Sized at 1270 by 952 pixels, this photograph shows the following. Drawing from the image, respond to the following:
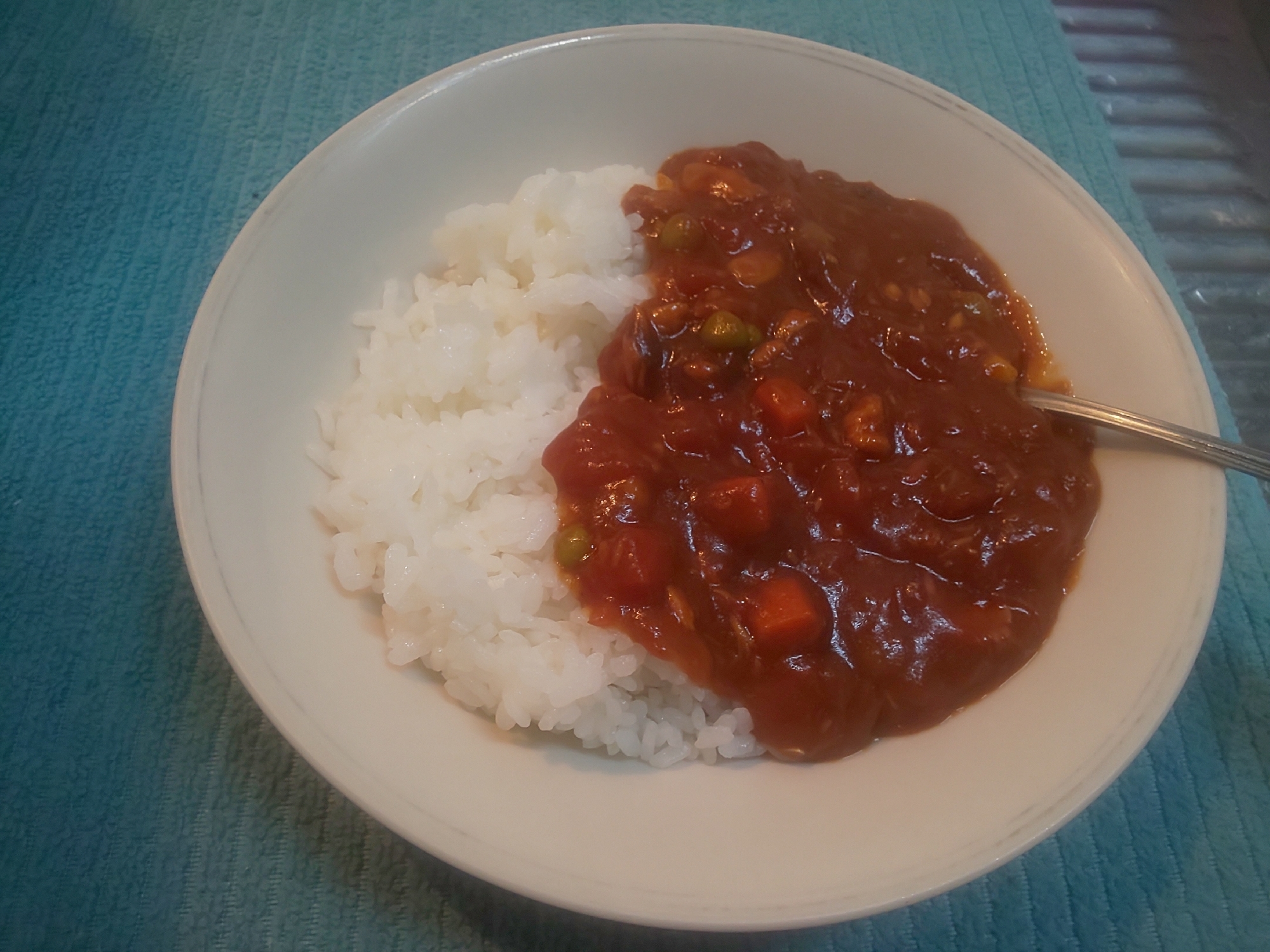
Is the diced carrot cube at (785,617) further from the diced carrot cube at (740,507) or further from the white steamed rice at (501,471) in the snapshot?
the white steamed rice at (501,471)

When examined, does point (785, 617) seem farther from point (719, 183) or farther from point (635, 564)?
point (719, 183)

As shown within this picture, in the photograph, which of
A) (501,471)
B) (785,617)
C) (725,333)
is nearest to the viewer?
(785,617)

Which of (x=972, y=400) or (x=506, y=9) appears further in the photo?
(x=506, y=9)

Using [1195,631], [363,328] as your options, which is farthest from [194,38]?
[1195,631]

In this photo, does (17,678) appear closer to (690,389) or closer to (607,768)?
(607,768)

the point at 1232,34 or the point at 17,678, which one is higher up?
the point at 1232,34

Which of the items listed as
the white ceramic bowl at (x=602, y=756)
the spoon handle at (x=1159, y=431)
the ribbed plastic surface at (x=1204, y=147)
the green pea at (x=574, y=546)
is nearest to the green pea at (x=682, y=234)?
the white ceramic bowl at (x=602, y=756)

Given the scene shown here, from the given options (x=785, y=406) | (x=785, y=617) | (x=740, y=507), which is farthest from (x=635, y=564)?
(x=785, y=406)
